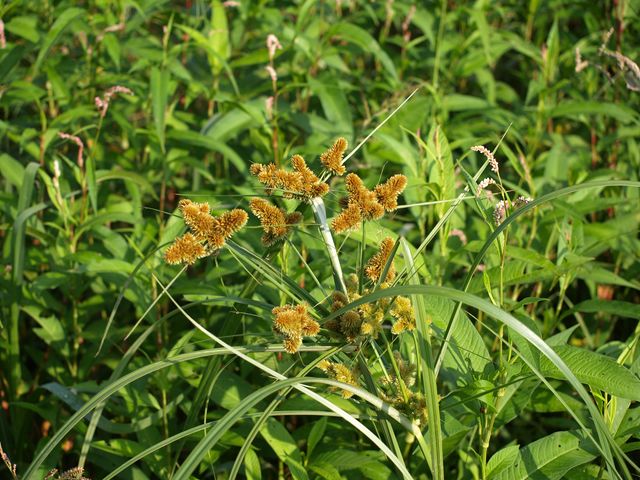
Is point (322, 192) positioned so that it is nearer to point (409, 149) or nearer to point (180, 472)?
point (180, 472)

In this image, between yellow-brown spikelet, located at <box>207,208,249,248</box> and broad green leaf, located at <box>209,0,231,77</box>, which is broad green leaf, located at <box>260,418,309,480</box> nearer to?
yellow-brown spikelet, located at <box>207,208,249,248</box>

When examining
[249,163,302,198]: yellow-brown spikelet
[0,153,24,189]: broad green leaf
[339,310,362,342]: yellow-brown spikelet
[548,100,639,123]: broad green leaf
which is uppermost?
[249,163,302,198]: yellow-brown spikelet

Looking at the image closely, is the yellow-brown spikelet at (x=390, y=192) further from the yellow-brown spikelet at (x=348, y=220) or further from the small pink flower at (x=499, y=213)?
the small pink flower at (x=499, y=213)

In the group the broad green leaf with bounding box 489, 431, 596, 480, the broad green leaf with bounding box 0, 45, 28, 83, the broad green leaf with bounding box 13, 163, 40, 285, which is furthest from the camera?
the broad green leaf with bounding box 0, 45, 28, 83

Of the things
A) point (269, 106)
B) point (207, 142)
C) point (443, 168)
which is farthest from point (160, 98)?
point (443, 168)

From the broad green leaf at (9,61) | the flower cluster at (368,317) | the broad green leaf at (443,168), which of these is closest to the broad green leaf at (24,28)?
the broad green leaf at (9,61)

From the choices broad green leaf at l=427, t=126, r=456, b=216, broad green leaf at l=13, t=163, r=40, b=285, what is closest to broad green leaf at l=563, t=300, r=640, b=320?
broad green leaf at l=427, t=126, r=456, b=216
